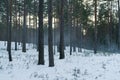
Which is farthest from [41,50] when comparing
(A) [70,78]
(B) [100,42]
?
(B) [100,42]

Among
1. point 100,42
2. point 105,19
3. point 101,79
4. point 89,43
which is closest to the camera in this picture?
point 101,79

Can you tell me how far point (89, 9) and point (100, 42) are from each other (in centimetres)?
1497

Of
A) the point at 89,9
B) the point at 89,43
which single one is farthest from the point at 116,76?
the point at 89,43

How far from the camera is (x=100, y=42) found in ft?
220

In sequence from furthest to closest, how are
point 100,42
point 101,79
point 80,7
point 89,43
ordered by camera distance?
point 89,43 < point 100,42 < point 80,7 < point 101,79

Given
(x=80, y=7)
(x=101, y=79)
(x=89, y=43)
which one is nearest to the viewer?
(x=101, y=79)

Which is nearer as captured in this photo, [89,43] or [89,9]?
[89,9]

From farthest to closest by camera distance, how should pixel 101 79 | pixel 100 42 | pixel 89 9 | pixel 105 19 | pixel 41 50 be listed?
pixel 100 42
pixel 105 19
pixel 89 9
pixel 41 50
pixel 101 79

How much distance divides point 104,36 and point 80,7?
935 inches

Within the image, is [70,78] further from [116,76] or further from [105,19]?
[105,19]

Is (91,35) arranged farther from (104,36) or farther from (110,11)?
(110,11)

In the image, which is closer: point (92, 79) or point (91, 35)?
point (92, 79)

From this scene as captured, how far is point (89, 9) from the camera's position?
179 ft

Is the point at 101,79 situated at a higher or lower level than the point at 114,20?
lower
